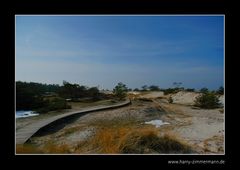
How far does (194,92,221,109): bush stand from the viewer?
4.54 meters

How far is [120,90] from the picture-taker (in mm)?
4578

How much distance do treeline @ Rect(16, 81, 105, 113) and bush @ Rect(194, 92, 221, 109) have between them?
979mm

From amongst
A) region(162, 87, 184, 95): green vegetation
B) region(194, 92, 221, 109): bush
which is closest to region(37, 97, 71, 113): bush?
region(162, 87, 184, 95): green vegetation

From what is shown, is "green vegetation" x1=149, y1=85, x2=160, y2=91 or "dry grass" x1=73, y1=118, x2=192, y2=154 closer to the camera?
"dry grass" x1=73, y1=118, x2=192, y2=154

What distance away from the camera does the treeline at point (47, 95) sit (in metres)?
4.53

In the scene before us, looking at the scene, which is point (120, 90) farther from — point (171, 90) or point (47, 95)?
point (47, 95)

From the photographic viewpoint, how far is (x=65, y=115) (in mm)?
4555

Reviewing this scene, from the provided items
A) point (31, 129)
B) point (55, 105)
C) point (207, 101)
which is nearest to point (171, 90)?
point (207, 101)

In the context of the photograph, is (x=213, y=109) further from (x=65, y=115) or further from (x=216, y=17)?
(x=65, y=115)

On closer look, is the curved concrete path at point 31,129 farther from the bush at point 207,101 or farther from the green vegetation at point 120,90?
the bush at point 207,101

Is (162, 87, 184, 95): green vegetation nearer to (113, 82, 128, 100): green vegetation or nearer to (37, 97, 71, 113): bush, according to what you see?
(113, 82, 128, 100): green vegetation
